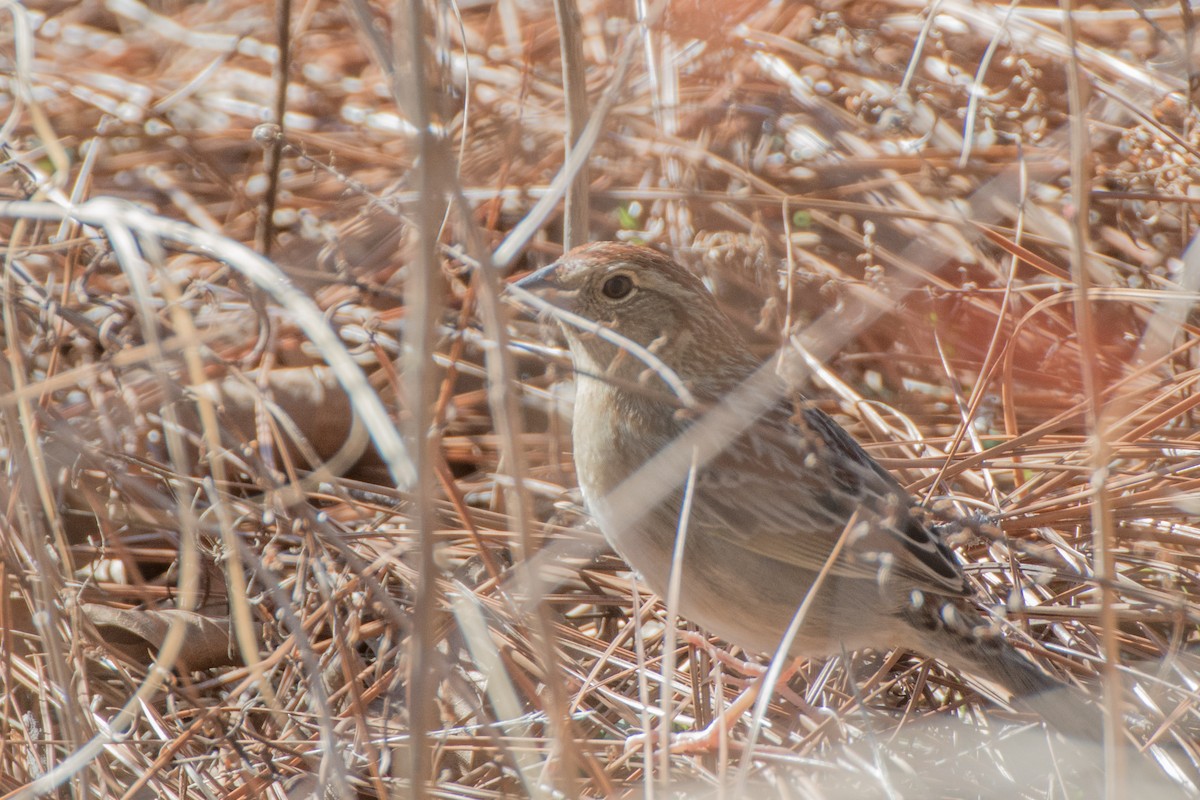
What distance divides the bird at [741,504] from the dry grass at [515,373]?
0.22m

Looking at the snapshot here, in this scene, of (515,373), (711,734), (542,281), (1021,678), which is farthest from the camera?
(515,373)

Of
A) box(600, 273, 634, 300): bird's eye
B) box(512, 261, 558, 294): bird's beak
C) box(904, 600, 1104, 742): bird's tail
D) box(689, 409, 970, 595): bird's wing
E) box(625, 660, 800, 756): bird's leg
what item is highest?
box(512, 261, 558, 294): bird's beak

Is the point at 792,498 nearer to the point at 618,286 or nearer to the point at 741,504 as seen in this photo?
the point at 741,504

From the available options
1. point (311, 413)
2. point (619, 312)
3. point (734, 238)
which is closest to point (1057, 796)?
point (619, 312)

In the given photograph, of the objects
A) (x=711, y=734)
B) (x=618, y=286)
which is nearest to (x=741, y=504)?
(x=711, y=734)

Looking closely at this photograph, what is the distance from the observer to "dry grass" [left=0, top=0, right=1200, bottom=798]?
109 inches

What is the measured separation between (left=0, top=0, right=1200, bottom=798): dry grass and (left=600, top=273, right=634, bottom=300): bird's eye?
1.35ft

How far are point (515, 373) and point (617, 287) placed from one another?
1199 mm

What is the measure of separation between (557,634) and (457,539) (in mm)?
500

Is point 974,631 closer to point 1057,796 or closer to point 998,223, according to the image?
point 1057,796

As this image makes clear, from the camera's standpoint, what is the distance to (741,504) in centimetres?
325

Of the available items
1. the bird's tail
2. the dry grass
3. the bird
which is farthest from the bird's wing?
the dry grass

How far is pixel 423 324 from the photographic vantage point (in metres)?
1.62

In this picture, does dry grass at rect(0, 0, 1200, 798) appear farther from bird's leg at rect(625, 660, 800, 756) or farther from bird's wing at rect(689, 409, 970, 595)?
bird's wing at rect(689, 409, 970, 595)
